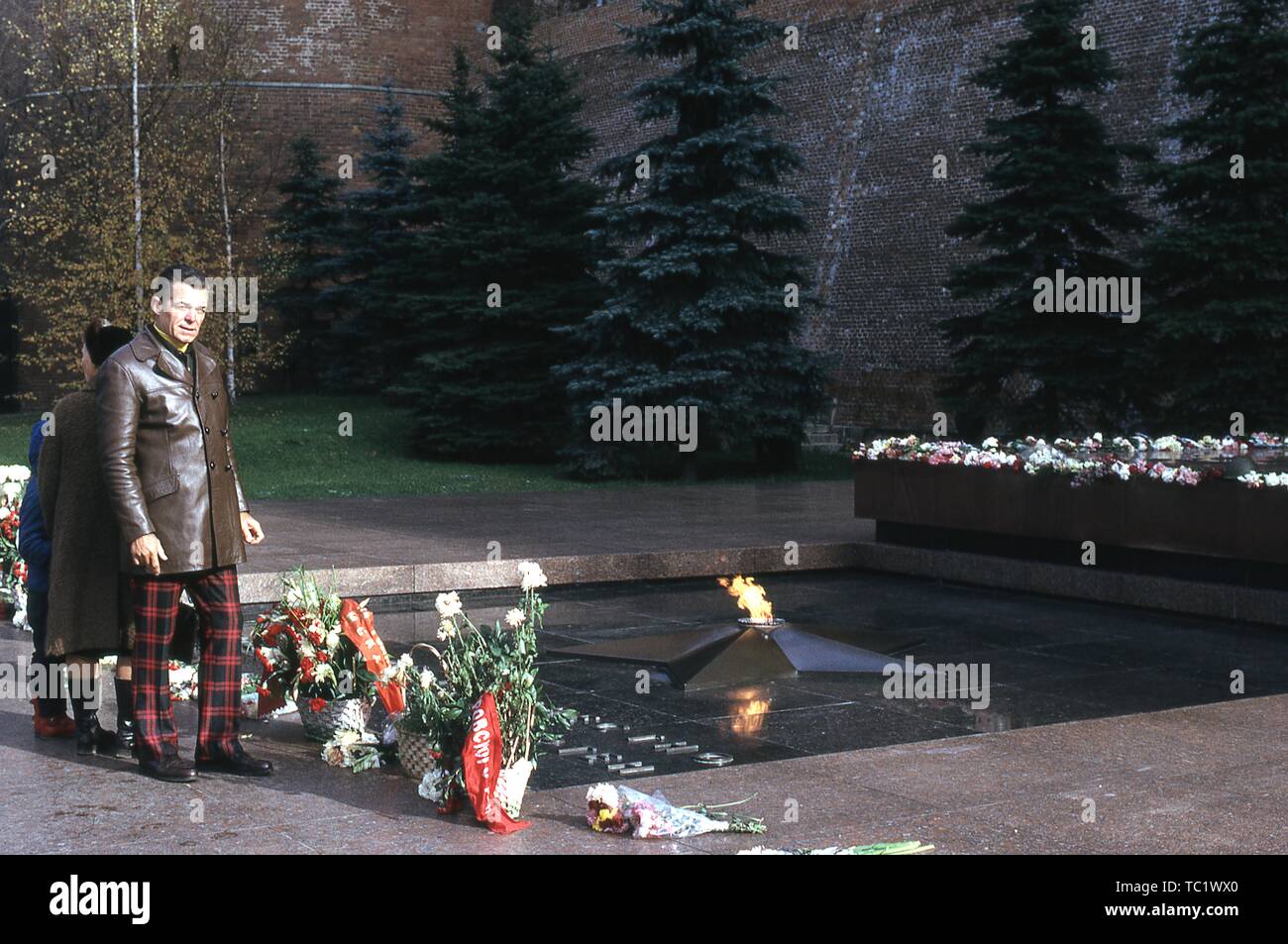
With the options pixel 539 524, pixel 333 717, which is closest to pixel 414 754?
pixel 333 717

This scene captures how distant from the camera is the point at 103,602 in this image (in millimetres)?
5293

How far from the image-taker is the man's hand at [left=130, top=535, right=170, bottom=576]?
4867 millimetres

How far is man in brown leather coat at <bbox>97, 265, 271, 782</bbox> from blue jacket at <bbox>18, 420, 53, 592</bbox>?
73 centimetres

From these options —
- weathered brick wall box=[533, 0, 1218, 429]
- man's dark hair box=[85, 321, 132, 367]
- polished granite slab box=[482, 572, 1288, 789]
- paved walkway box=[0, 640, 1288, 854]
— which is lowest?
polished granite slab box=[482, 572, 1288, 789]

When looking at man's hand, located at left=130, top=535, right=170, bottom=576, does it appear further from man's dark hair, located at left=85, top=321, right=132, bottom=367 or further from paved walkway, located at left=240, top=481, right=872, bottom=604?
paved walkway, located at left=240, top=481, right=872, bottom=604

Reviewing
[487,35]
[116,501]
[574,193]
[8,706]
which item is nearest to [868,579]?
[8,706]

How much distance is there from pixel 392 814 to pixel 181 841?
638 mm

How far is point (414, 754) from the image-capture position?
515cm

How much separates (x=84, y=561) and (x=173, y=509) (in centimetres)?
51

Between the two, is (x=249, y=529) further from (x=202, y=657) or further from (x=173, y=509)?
(x=202, y=657)

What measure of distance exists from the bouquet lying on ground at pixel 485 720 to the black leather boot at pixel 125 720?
3.38ft

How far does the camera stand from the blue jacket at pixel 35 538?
5.74 meters

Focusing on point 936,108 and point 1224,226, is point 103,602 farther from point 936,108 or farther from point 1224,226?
point 936,108

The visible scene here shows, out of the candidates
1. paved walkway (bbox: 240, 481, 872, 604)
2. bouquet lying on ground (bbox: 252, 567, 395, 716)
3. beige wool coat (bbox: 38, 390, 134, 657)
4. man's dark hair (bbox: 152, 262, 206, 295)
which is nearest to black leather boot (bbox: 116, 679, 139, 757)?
beige wool coat (bbox: 38, 390, 134, 657)
